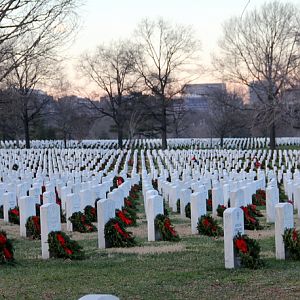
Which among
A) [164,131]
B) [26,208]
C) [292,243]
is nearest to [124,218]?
[26,208]

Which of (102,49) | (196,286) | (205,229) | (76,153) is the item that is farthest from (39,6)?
(102,49)

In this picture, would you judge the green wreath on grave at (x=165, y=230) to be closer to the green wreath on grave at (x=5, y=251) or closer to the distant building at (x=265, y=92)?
the green wreath on grave at (x=5, y=251)

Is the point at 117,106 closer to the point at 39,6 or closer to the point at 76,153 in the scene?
the point at 76,153

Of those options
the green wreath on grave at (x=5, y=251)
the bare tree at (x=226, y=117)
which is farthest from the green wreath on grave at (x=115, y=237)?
the bare tree at (x=226, y=117)

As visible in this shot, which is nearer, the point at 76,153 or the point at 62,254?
the point at 62,254

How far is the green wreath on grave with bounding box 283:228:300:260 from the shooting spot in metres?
8.88

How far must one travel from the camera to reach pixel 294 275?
25.1 feet

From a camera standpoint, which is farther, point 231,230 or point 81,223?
point 81,223

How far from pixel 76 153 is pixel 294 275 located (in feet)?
111

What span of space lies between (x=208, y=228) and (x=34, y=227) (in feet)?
9.89

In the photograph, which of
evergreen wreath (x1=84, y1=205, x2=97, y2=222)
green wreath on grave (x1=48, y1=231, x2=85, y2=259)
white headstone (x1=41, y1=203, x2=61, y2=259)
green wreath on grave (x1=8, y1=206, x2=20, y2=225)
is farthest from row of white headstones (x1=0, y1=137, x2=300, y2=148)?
green wreath on grave (x1=48, y1=231, x2=85, y2=259)

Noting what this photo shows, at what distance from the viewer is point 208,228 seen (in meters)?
11.8

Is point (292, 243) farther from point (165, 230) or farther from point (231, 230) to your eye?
point (165, 230)

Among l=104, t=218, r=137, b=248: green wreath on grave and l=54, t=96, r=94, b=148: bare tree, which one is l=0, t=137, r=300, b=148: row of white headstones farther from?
l=104, t=218, r=137, b=248: green wreath on grave
